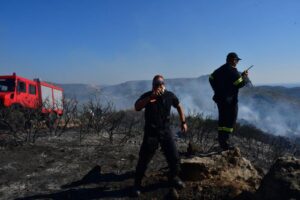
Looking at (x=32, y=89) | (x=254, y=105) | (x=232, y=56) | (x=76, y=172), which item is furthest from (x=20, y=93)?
(x=254, y=105)

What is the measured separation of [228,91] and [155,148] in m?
1.78

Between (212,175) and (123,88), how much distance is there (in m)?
65.3

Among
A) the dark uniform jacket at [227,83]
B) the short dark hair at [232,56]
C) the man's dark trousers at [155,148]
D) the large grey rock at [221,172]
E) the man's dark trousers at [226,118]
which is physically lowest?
the large grey rock at [221,172]

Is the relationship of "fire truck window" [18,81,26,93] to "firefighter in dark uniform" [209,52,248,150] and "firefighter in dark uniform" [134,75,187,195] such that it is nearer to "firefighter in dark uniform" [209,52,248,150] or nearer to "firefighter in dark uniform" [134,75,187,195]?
"firefighter in dark uniform" [209,52,248,150]

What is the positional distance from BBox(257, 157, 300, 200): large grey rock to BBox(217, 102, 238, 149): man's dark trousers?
1581mm

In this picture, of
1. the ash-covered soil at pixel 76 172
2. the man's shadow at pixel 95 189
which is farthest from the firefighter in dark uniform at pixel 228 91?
the man's shadow at pixel 95 189

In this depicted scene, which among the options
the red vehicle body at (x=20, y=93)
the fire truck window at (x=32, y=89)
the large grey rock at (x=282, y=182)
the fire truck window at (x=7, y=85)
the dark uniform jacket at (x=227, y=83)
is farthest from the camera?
the fire truck window at (x=32, y=89)

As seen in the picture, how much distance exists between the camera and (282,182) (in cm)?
558

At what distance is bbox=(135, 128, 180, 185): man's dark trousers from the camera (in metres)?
6.40

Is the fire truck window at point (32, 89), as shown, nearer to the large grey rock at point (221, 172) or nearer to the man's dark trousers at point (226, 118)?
the man's dark trousers at point (226, 118)

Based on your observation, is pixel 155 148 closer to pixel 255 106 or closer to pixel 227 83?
pixel 227 83

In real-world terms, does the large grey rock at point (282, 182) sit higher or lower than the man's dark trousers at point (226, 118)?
lower

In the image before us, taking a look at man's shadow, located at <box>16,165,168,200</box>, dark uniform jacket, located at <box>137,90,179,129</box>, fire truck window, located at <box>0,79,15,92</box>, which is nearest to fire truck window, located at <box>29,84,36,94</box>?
fire truck window, located at <box>0,79,15,92</box>

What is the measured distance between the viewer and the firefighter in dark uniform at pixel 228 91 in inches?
291
